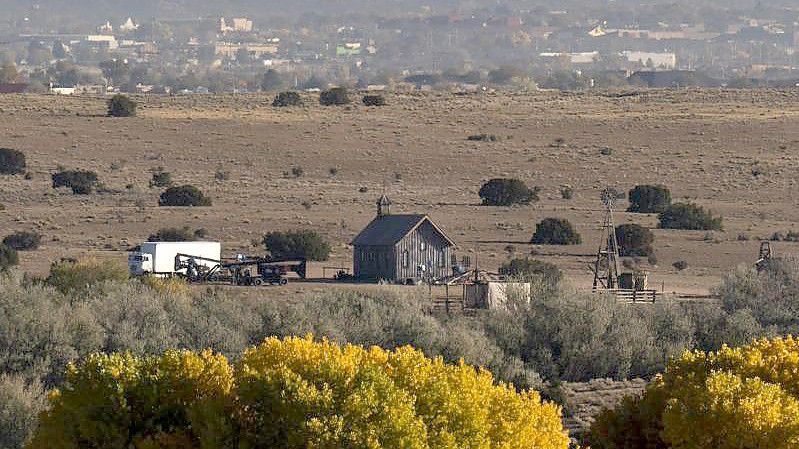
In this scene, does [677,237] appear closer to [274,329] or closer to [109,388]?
[274,329]

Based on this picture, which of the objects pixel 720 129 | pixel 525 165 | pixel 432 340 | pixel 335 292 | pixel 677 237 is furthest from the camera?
pixel 720 129

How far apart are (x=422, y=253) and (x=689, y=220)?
575 inches

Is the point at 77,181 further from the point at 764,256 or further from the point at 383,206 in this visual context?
the point at 764,256

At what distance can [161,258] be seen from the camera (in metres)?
59.1

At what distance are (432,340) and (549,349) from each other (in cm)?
405

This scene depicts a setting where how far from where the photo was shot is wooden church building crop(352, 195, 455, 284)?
194ft

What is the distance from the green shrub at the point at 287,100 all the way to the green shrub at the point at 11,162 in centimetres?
2581

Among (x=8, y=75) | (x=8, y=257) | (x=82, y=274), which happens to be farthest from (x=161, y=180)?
(x=8, y=75)

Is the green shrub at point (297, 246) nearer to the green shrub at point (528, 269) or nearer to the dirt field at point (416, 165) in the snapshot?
the dirt field at point (416, 165)

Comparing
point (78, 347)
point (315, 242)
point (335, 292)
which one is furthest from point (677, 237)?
point (78, 347)

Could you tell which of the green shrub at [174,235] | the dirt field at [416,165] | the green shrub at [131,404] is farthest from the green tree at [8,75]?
the green shrub at [131,404]

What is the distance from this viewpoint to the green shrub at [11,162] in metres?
80.3

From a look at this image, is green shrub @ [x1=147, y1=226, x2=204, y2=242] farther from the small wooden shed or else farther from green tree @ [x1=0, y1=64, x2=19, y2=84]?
green tree @ [x1=0, y1=64, x2=19, y2=84]

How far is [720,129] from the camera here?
310 ft
